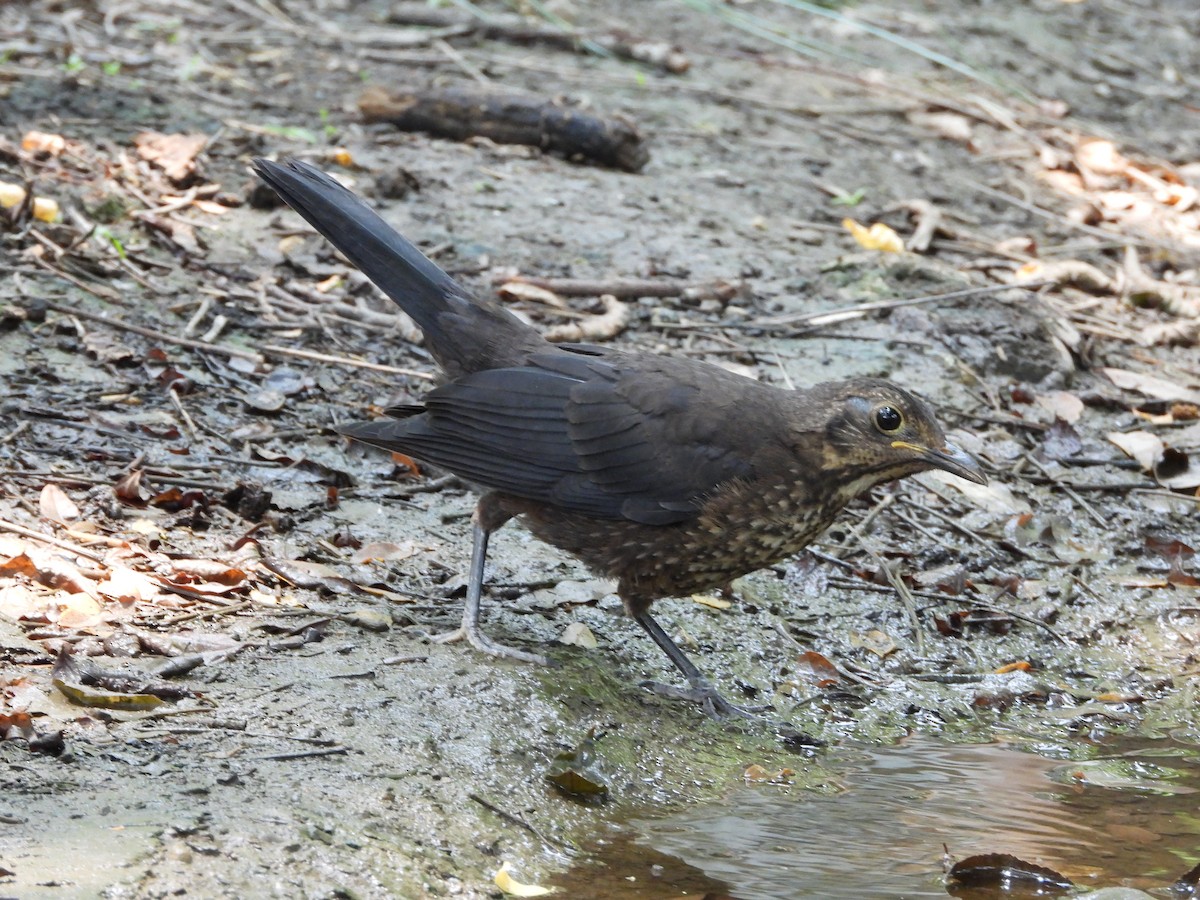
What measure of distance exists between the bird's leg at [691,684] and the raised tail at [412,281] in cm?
98

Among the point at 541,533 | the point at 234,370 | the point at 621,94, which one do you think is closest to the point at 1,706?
the point at 541,533

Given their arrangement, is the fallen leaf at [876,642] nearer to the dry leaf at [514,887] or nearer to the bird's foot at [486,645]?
the bird's foot at [486,645]

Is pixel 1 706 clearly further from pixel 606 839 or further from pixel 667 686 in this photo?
pixel 667 686

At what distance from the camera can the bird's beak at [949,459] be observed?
4227mm

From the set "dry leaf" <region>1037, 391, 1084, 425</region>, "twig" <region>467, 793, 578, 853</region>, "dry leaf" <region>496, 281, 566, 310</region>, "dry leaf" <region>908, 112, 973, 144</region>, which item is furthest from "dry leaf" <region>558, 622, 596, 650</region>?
"dry leaf" <region>908, 112, 973, 144</region>

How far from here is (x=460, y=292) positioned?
15.2 feet

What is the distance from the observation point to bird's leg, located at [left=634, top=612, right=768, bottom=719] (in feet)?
14.1

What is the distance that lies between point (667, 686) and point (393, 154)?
13.9 ft

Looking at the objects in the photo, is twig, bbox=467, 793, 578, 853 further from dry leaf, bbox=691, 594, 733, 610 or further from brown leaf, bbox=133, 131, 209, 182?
brown leaf, bbox=133, 131, 209, 182

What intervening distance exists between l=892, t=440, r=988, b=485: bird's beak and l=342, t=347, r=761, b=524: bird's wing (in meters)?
0.52

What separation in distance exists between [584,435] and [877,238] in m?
3.67

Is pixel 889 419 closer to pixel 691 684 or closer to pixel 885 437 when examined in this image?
pixel 885 437

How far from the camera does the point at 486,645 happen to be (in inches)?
165

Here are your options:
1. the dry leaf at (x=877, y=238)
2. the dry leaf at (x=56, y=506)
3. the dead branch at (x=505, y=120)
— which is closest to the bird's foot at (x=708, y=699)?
the dry leaf at (x=56, y=506)
